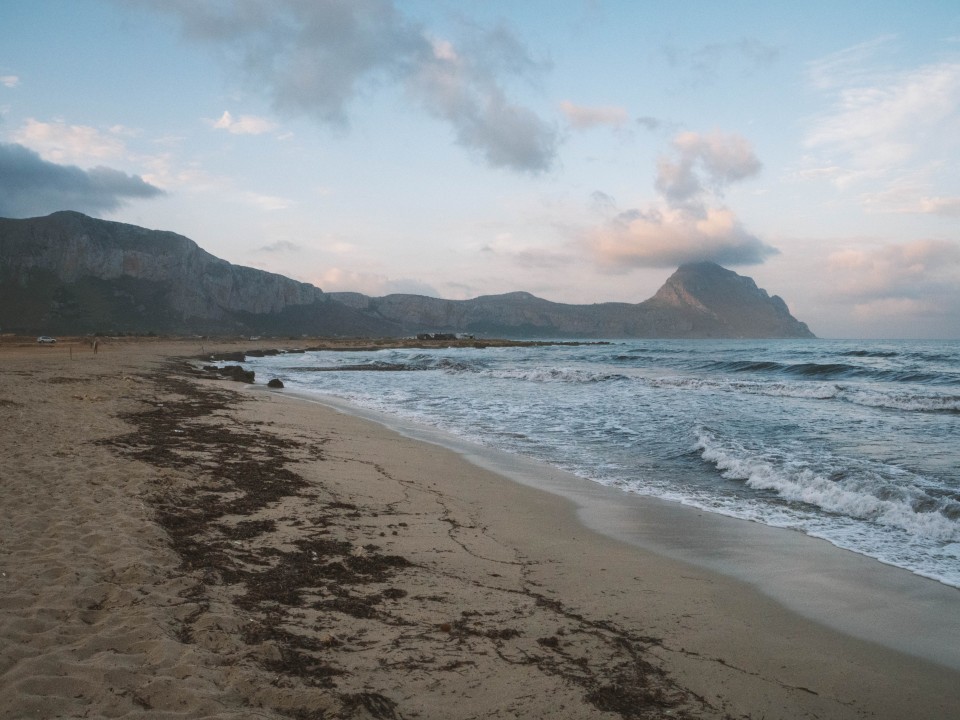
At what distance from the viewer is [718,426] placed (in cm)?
1478

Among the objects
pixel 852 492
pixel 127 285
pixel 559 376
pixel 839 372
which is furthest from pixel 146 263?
pixel 852 492

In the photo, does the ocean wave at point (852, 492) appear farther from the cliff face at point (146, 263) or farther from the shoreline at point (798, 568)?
the cliff face at point (146, 263)

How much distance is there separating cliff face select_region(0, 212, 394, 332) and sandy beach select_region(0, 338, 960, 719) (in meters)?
132

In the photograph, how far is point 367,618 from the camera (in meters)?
4.02

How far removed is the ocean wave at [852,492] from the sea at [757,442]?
2 centimetres

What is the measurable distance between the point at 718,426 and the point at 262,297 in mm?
178782

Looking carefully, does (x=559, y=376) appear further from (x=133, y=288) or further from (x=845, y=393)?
(x=133, y=288)

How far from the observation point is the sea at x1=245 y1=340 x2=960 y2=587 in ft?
24.5

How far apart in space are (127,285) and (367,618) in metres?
167

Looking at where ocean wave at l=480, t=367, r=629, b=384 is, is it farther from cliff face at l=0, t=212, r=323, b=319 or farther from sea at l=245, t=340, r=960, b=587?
cliff face at l=0, t=212, r=323, b=319

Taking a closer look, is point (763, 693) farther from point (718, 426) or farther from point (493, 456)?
point (718, 426)

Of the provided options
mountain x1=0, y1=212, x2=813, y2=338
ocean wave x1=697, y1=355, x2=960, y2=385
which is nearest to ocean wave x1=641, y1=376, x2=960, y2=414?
ocean wave x1=697, y1=355, x2=960, y2=385

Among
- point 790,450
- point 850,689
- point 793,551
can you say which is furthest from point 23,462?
point 790,450

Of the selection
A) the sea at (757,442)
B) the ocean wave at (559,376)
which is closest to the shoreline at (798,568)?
the sea at (757,442)
